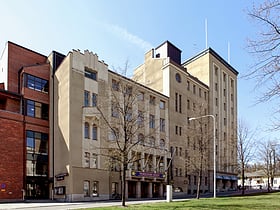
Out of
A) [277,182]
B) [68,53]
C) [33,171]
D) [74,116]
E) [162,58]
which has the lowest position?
[277,182]

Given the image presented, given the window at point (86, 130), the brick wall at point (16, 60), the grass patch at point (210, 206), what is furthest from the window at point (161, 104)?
the grass patch at point (210, 206)

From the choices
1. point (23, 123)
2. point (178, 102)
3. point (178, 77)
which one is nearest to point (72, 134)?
point (23, 123)

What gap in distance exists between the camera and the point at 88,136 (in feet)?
153

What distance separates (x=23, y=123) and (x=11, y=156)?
14.5 feet

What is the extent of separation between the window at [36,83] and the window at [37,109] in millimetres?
1953

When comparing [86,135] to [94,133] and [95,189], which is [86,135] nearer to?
[94,133]

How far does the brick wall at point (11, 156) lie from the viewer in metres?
41.3

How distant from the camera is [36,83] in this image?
47688 millimetres

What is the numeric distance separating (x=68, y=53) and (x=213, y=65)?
42468 mm

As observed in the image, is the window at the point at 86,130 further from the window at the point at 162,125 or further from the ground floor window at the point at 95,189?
the window at the point at 162,125

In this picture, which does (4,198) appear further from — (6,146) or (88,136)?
(88,136)

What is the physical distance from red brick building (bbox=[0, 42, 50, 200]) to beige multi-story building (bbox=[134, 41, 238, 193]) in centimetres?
1968

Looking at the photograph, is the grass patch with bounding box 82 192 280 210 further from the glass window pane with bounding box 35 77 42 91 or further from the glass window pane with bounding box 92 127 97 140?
the glass window pane with bounding box 35 77 42 91

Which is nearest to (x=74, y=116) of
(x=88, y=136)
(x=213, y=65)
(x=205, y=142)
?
(x=88, y=136)
